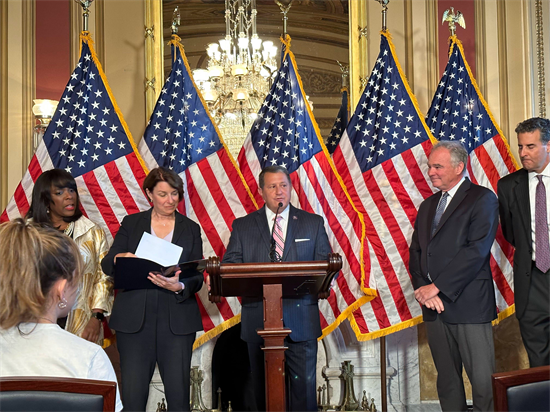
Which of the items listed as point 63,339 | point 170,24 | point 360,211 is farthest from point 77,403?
point 170,24

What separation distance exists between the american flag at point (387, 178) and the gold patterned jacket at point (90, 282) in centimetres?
158

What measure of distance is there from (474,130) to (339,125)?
0.98 m

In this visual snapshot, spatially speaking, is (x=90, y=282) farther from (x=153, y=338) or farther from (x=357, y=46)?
(x=357, y=46)

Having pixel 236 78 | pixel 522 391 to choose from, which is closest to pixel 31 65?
pixel 236 78

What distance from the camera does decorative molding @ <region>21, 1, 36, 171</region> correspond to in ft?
15.8

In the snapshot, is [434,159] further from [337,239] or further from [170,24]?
[170,24]

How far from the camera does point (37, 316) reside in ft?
5.31

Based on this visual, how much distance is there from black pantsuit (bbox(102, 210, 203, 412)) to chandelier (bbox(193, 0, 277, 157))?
5.20 feet

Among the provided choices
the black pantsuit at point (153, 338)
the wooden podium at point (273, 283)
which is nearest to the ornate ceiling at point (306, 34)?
the black pantsuit at point (153, 338)

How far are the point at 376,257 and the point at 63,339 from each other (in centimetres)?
289

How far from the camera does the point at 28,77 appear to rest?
192 inches

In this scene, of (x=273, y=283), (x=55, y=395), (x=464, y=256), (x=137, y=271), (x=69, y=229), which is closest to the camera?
(x=55, y=395)

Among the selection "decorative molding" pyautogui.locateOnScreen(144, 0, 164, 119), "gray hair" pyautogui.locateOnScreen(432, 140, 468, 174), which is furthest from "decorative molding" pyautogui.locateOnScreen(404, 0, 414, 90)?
"decorative molding" pyautogui.locateOnScreen(144, 0, 164, 119)

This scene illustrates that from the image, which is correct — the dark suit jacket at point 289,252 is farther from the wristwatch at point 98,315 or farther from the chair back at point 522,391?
the chair back at point 522,391
